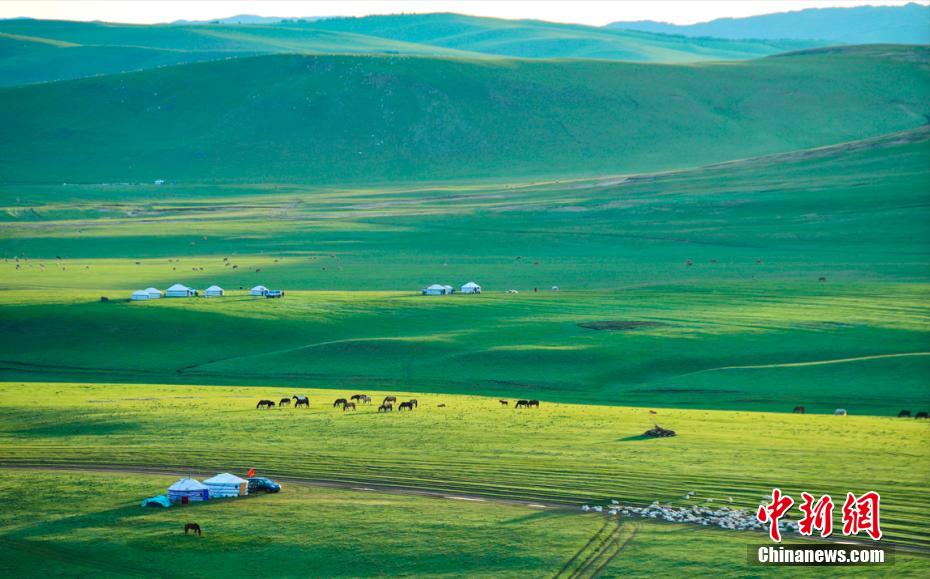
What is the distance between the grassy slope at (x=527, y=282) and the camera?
74.4m

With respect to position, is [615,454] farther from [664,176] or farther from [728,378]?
[664,176]

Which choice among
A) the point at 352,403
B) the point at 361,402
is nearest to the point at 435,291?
the point at 361,402

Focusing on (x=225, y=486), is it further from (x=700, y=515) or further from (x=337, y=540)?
(x=700, y=515)

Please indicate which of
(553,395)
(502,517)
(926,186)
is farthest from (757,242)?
(502,517)

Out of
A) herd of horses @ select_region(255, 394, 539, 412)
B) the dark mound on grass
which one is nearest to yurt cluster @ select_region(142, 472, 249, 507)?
herd of horses @ select_region(255, 394, 539, 412)

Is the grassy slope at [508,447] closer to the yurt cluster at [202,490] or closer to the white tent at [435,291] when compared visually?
the yurt cluster at [202,490]

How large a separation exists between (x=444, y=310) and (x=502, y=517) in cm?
5079

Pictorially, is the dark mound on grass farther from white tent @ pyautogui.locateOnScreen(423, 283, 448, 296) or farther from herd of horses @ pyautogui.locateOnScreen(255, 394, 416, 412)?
herd of horses @ pyautogui.locateOnScreen(255, 394, 416, 412)

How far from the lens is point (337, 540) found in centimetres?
3888

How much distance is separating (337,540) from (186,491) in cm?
A: 720

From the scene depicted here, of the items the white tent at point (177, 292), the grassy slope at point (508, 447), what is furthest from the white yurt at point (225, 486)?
the white tent at point (177, 292)

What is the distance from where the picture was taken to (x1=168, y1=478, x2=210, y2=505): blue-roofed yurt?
141ft

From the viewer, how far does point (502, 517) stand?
134 ft

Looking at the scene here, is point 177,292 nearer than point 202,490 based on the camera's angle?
No
